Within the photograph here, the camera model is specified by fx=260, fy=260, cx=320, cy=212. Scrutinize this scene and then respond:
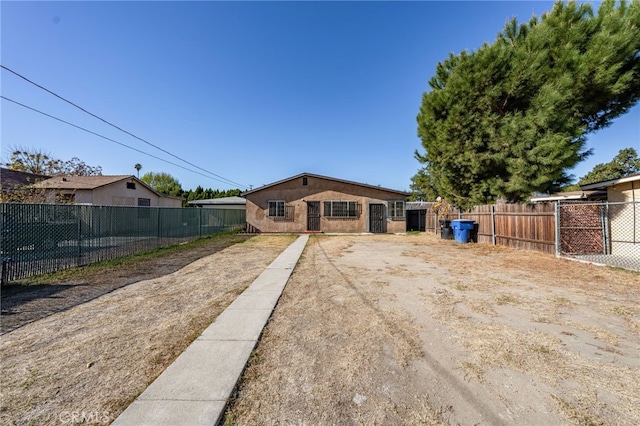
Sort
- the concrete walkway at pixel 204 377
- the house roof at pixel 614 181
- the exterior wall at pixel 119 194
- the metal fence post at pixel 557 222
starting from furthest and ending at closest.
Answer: the exterior wall at pixel 119 194
the metal fence post at pixel 557 222
the house roof at pixel 614 181
the concrete walkway at pixel 204 377

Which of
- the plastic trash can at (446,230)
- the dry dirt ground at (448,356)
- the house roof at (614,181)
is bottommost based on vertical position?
the dry dirt ground at (448,356)

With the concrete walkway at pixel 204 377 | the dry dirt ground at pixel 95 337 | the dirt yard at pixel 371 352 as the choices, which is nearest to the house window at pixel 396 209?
the dirt yard at pixel 371 352

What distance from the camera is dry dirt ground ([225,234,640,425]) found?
1941 millimetres

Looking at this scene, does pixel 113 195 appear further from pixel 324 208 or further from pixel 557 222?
pixel 557 222

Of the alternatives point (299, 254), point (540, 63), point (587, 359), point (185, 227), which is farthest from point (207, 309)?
point (540, 63)

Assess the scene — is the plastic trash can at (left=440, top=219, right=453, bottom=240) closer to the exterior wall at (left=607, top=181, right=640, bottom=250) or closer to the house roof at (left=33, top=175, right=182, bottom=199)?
the exterior wall at (left=607, top=181, right=640, bottom=250)

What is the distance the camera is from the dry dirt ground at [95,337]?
6.72ft

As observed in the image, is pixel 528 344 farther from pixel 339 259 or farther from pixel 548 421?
pixel 339 259

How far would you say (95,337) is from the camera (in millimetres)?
3119

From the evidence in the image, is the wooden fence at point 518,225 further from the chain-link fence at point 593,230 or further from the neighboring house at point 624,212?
the neighboring house at point 624,212

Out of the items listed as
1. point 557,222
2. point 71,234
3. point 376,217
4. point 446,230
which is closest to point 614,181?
point 557,222

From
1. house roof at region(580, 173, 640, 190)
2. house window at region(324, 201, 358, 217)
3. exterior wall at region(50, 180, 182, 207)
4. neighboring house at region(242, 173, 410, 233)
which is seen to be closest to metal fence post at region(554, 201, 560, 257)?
house roof at region(580, 173, 640, 190)

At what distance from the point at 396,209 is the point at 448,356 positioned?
16.6 m

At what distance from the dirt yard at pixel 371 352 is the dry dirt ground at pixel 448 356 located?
0.05ft
